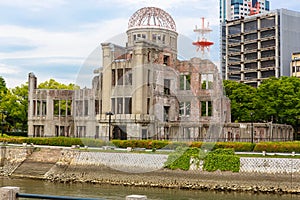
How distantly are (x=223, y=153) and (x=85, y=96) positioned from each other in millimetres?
28018

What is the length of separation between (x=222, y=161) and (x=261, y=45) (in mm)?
62261

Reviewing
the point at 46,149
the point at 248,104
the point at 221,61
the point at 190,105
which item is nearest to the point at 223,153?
the point at 46,149

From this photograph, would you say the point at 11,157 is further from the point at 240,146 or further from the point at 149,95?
the point at 240,146

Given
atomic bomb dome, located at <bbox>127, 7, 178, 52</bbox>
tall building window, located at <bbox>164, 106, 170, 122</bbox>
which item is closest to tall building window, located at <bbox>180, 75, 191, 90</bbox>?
atomic bomb dome, located at <bbox>127, 7, 178, 52</bbox>

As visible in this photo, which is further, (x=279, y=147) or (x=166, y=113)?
(x=166, y=113)

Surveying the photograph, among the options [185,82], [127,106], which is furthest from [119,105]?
[185,82]

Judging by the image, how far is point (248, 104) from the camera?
222ft

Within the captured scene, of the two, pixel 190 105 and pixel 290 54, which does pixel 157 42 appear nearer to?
pixel 190 105

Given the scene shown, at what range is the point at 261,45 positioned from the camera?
92.9 meters

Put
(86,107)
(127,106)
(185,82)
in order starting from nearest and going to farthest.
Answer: (127,106)
(185,82)
(86,107)

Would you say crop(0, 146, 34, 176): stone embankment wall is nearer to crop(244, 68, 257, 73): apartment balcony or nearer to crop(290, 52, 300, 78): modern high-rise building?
crop(290, 52, 300, 78): modern high-rise building

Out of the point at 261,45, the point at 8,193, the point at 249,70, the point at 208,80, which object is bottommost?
the point at 8,193

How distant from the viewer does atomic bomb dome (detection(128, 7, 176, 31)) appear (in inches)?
2328

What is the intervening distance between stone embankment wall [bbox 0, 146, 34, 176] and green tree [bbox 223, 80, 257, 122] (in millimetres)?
34335
